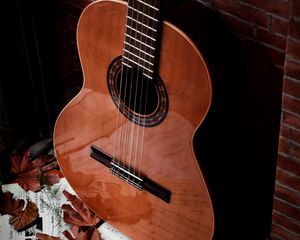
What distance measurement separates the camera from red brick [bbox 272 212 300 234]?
6.04ft

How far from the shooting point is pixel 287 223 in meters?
1.85

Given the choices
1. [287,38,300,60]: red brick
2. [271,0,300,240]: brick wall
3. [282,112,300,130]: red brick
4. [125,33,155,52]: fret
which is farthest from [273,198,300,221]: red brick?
[125,33,155,52]: fret

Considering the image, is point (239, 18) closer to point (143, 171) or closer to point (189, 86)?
point (189, 86)

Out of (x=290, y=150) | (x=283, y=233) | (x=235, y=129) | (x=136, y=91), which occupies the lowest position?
(x=283, y=233)

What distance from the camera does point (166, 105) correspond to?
5.48 feet

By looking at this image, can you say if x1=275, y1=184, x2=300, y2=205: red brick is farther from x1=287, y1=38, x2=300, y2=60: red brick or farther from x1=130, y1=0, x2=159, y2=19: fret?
x1=130, y1=0, x2=159, y2=19: fret

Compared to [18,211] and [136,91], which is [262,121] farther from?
[18,211]

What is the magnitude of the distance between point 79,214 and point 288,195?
0.75 meters

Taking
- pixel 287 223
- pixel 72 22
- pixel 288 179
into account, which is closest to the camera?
pixel 288 179

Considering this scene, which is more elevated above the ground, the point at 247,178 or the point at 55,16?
the point at 55,16

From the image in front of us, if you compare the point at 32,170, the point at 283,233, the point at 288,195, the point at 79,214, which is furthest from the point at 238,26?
the point at 32,170

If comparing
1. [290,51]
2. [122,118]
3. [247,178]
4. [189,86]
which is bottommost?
[247,178]

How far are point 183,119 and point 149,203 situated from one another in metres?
0.35

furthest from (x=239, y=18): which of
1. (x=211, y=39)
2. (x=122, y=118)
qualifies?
(x=122, y=118)
